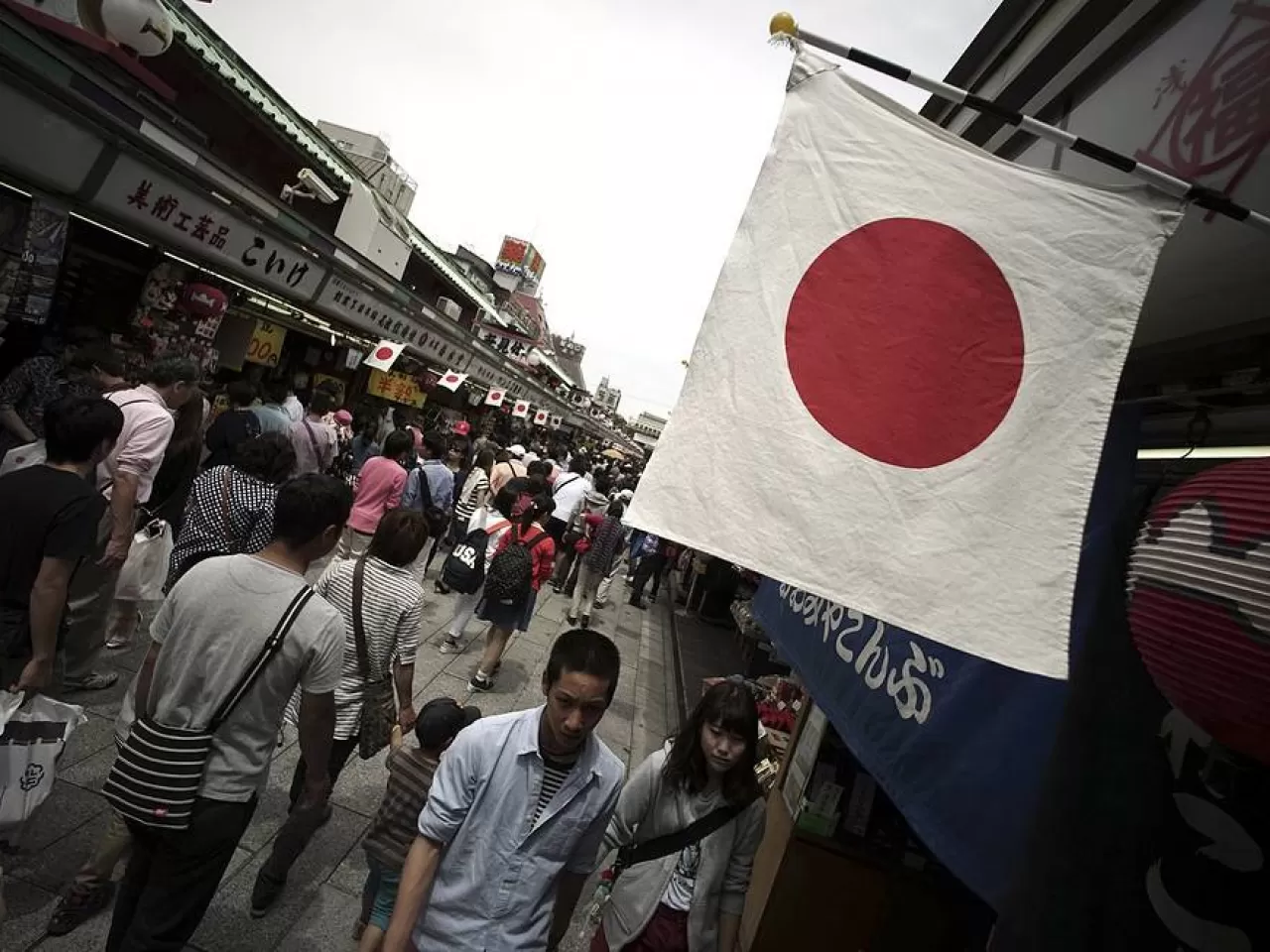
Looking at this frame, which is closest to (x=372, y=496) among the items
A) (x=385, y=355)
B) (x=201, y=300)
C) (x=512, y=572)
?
(x=512, y=572)

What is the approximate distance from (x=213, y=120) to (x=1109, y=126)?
12999 millimetres

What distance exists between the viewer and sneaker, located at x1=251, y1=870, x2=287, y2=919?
10.4ft

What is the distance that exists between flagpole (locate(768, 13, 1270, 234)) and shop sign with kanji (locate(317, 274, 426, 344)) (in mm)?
8952

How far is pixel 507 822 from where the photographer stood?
2193 mm

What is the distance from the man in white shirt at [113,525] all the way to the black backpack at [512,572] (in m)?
2.79

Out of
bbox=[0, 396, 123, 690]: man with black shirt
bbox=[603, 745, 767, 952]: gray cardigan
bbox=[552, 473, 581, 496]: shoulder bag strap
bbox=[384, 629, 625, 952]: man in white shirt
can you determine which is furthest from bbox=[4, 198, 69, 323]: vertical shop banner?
bbox=[603, 745, 767, 952]: gray cardigan

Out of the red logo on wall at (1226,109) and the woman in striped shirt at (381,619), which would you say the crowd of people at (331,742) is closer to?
the woman in striped shirt at (381,619)

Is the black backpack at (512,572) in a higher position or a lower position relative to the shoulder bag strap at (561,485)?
lower

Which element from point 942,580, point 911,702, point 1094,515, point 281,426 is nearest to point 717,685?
point 911,702

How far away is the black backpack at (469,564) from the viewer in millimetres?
6375

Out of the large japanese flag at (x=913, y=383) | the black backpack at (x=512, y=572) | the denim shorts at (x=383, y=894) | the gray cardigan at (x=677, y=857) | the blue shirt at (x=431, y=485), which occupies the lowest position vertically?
the denim shorts at (x=383, y=894)

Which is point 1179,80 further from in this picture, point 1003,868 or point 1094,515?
point 1003,868

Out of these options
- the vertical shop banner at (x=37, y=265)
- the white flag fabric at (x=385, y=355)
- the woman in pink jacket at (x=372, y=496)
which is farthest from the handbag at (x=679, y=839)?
the white flag fabric at (x=385, y=355)

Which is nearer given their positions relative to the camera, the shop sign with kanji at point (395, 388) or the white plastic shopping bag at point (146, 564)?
the white plastic shopping bag at point (146, 564)
